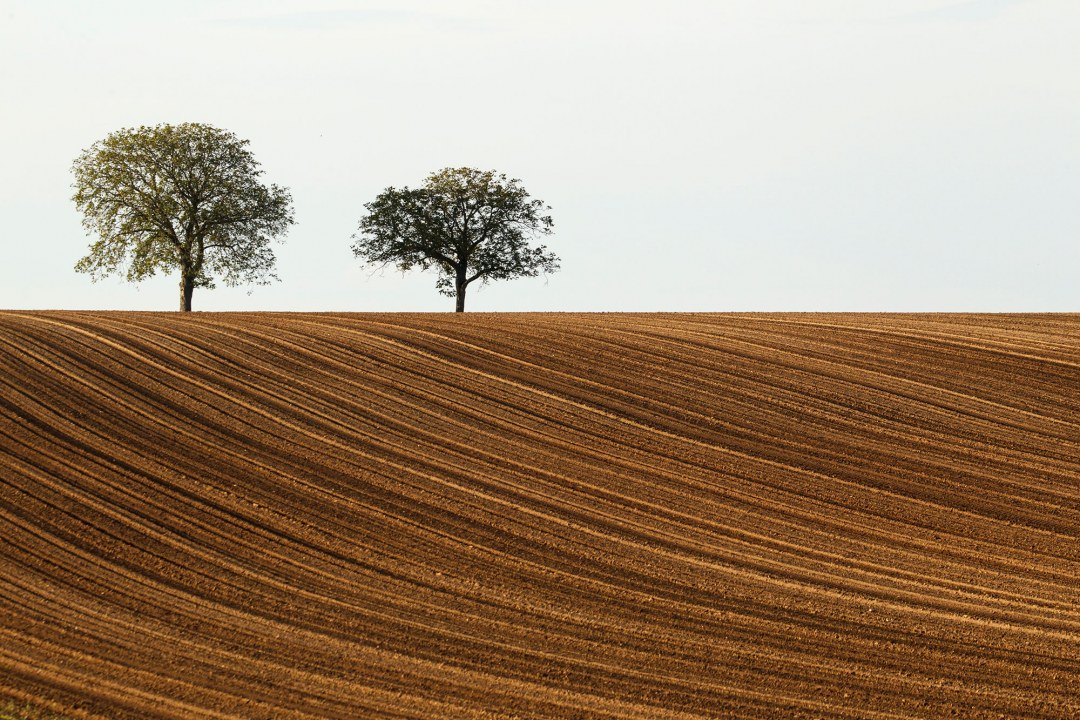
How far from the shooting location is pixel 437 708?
11789 millimetres

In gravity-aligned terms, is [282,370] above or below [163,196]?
below

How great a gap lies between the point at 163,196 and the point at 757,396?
95.2 feet

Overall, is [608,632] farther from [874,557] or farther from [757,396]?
[757,396]

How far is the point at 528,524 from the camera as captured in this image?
1764cm

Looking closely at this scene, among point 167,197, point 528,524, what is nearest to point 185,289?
point 167,197

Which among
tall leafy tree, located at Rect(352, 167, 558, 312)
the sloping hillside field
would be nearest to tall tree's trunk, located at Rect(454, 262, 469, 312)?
tall leafy tree, located at Rect(352, 167, 558, 312)

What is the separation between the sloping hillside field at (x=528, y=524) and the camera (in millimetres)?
12703

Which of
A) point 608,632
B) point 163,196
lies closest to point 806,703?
point 608,632

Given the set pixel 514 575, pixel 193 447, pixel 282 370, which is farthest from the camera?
pixel 282 370

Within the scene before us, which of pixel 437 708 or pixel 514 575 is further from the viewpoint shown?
pixel 514 575

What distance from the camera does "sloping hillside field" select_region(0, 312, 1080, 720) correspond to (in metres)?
12.7

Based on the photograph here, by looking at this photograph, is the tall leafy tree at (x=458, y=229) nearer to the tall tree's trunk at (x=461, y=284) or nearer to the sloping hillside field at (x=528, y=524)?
the tall tree's trunk at (x=461, y=284)

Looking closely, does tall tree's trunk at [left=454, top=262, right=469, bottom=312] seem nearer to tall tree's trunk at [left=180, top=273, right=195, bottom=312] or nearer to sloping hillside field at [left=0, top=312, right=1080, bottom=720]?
tall tree's trunk at [left=180, top=273, right=195, bottom=312]

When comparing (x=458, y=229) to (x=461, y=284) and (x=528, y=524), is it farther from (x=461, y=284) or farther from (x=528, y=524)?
(x=528, y=524)
